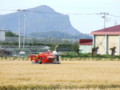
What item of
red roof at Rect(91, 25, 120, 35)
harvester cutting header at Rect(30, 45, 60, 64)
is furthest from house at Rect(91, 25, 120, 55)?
harvester cutting header at Rect(30, 45, 60, 64)

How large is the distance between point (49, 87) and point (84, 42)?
196 ft

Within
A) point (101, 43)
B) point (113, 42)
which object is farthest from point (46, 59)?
point (101, 43)

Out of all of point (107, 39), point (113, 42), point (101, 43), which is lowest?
point (101, 43)

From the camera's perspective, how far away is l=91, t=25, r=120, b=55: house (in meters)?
57.3

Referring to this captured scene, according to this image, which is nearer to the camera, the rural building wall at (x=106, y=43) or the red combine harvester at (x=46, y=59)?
the red combine harvester at (x=46, y=59)

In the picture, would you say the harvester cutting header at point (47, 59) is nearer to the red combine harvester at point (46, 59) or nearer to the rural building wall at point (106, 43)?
the red combine harvester at point (46, 59)

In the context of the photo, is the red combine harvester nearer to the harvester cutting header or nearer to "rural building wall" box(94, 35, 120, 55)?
the harvester cutting header

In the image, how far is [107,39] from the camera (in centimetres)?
5856

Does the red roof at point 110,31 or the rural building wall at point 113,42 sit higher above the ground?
the red roof at point 110,31

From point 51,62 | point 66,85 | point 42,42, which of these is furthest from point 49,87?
point 42,42

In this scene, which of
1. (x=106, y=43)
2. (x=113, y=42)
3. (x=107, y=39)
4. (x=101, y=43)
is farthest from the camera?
(x=101, y=43)

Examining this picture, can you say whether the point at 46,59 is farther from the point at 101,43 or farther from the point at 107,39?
the point at 101,43

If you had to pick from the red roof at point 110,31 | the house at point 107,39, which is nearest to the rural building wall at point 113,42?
the house at point 107,39

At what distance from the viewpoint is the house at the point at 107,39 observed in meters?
57.3
